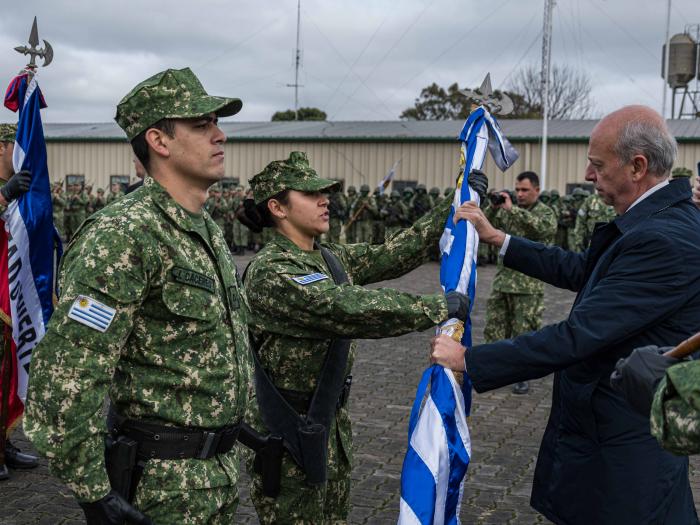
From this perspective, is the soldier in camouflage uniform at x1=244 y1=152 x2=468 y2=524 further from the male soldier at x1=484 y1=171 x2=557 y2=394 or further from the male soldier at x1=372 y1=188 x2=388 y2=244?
the male soldier at x1=372 y1=188 x2=388 y2=244

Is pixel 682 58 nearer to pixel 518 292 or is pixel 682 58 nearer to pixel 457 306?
pixel 518 292

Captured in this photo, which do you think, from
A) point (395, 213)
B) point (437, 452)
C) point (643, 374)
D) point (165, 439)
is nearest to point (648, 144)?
point (643, 374)

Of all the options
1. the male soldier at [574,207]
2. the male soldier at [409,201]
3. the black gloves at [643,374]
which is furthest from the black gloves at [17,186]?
the male soldier at [409,201]

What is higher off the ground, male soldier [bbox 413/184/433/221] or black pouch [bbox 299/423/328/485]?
male soldier [bbox 413/184/433/221]

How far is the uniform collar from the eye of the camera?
3.22 meters

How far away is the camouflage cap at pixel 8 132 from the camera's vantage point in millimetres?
5984

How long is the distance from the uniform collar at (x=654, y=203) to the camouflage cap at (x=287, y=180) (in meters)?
1.38

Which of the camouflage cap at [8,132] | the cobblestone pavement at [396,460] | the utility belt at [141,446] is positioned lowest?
the cobblestone pavement at [396,460]

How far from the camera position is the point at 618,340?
309cm

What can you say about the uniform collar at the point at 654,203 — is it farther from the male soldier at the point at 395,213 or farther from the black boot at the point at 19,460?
the male soldier at the point at 395,213

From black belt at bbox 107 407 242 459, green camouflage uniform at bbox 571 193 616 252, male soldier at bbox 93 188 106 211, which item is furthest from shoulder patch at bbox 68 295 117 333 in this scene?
male soldier at bbox 93 188 106 211

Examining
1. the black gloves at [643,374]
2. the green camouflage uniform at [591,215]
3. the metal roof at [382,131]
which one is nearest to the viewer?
the black gloves at [643,374]

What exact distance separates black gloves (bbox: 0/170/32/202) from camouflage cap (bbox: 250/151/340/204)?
245 centimetres

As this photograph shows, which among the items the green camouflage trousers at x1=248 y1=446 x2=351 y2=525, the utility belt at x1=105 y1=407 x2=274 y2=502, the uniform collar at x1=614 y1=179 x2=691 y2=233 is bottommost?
the green camouflage trousers at x1=248 y1=446 x2=351 y2=525
